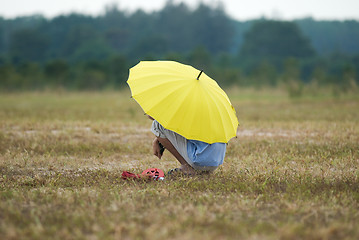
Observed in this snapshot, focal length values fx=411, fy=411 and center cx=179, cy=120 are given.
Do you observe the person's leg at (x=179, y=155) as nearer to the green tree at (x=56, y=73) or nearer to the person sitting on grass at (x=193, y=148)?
the person sitting on grass at (x=193, y=148)

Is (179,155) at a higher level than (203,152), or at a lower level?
lower

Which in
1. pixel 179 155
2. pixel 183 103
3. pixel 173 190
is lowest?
pixel 173 190

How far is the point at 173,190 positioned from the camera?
470 centimetres

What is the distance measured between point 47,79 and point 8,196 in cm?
2944

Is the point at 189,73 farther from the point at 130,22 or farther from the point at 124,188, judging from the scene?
the point at 130,22

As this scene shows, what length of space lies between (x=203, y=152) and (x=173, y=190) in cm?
75

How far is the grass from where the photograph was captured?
3.43 m

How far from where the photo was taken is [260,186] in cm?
493

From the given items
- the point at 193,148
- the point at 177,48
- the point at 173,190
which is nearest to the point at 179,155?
the point at 193,148

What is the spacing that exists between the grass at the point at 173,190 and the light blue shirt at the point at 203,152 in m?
0.25

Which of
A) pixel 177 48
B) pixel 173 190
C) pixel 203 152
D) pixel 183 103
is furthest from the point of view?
pixel 177 48

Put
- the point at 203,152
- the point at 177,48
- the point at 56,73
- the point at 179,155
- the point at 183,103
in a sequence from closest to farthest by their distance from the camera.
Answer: the point at 183,103 → the point at 203,152 → the point at 179,155 → the point at 56,73 → the point at 177,48

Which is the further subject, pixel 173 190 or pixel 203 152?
pixel 203 152

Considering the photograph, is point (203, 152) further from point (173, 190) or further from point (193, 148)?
point (173, 190)
